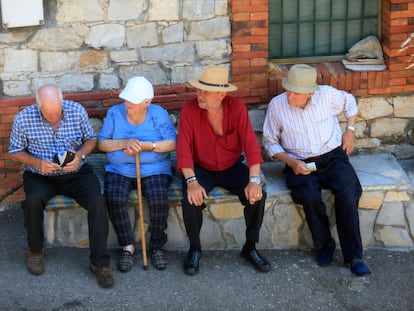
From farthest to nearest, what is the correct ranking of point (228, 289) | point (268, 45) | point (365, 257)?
point (268, 45) < point (365, 257) < point (228, 289)

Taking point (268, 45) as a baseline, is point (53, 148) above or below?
below

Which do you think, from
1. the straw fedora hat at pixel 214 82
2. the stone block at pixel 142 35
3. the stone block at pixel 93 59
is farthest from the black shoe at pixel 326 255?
the stone block at pixel 93 59

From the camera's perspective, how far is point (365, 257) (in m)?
5.82

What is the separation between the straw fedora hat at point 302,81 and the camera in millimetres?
5684

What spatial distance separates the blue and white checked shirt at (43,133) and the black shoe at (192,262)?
3.52 ft

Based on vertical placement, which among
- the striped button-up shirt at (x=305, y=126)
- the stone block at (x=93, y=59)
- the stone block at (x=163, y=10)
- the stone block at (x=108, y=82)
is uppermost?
the stone block at (x=163, y=10)

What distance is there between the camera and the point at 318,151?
5.87m

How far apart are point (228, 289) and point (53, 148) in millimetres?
1561

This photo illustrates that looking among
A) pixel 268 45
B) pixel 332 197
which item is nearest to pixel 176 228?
pixel 332 197

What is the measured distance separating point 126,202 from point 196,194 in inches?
20.5

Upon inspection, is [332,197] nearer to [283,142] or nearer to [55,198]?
[283,142]

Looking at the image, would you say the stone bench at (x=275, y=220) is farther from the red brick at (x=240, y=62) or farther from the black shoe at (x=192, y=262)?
the red brick at (x=240, y=62)

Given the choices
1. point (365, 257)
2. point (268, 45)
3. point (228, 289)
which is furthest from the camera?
point (268, 45)

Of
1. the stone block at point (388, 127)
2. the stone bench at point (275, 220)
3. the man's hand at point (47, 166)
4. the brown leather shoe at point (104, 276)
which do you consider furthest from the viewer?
the stone block at point (388, 127)
